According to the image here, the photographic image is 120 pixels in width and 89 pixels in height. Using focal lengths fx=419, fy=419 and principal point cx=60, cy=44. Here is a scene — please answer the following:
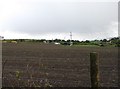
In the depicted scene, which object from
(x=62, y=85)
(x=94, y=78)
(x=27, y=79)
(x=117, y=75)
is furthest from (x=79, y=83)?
(x=94, y=78)

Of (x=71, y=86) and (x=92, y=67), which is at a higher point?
(x=92, y=67)

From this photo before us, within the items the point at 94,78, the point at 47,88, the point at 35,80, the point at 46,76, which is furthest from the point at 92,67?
the point at 46,76

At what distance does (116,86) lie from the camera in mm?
13891

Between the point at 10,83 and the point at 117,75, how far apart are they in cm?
507

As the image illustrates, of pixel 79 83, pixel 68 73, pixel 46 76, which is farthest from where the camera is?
pixel 68 73

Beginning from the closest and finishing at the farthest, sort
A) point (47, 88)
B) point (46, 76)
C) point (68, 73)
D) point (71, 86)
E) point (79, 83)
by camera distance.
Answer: point (47, 88) → point (71, 86) → point (79, 83) → point (46, 76) → point (68, 73)

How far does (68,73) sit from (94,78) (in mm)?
8734

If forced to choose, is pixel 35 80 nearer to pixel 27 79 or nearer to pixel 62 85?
pixel 27 79

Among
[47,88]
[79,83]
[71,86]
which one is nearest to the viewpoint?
[47,88]

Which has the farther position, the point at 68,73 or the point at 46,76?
the point at 68,73

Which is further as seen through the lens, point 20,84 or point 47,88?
point 20,84

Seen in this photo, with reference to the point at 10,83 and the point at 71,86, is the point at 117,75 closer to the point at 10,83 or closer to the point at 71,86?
the point at 71,86

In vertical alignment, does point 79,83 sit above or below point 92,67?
below

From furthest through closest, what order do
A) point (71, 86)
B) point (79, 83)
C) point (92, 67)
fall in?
point (79, 83) → point (71, 86) → point (92, 67)
